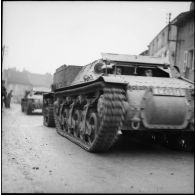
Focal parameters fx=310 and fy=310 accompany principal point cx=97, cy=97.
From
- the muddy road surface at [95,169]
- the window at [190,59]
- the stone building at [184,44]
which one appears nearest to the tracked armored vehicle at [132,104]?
the muddy road surface at [95,169]

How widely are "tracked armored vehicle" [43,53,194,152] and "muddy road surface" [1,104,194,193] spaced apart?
1.21ft

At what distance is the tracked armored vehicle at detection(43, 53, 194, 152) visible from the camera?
14.6ft

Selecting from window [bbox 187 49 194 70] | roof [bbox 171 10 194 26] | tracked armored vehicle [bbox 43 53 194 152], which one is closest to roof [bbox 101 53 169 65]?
tracked armored vehicle [bbox 43 53 194 152]

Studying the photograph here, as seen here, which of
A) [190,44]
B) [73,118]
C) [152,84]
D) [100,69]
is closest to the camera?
[152,84]

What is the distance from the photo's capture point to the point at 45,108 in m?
10.7

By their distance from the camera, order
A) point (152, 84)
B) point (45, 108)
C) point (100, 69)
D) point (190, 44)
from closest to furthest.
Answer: point (152, 84) → point (100, 69) → point (45, 108) → point (190, 44)

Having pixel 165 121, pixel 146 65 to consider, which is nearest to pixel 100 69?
pixel 146 65

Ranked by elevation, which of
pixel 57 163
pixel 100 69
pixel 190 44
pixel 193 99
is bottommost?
pixel 57 163

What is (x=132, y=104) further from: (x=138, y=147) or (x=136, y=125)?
(x=138, y=147)

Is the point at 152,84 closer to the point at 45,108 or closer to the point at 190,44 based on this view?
the point at 45,108

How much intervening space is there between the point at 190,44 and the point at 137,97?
17.6 metres

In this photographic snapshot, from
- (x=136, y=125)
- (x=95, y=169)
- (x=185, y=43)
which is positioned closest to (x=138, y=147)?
(x=136, y=125)

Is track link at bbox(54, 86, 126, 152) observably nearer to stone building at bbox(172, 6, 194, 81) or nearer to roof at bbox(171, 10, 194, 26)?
stone building at bbox(172, 6, 194, 81)

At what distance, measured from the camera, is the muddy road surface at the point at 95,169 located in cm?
307
